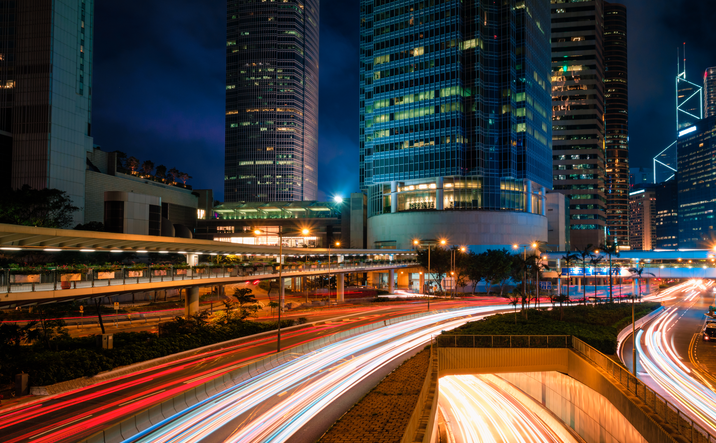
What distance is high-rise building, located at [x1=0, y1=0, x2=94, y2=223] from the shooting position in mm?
80500

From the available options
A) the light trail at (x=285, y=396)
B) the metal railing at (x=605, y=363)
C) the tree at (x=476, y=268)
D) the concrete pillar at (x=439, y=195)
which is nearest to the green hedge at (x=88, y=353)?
the light trail at (x=285, y=396)

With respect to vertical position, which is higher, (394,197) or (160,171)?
(160,171)

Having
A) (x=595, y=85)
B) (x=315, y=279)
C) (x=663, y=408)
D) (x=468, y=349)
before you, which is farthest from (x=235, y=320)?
(x=595, y=85)

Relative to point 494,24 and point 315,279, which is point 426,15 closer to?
point 494,24

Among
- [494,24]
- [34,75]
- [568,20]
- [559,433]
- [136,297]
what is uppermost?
[568,20]

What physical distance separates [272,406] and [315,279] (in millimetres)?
80973

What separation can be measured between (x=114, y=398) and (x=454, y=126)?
326 feet

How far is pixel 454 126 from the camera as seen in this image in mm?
107125

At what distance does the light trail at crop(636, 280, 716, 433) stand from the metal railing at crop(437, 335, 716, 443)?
186 centimetres

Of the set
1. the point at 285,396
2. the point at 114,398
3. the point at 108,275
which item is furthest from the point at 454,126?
the point at 114,398

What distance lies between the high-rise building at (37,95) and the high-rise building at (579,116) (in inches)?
6066

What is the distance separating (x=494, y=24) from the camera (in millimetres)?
111938

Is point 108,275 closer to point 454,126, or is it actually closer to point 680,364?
point 680,364

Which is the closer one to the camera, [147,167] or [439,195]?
[439,195]
